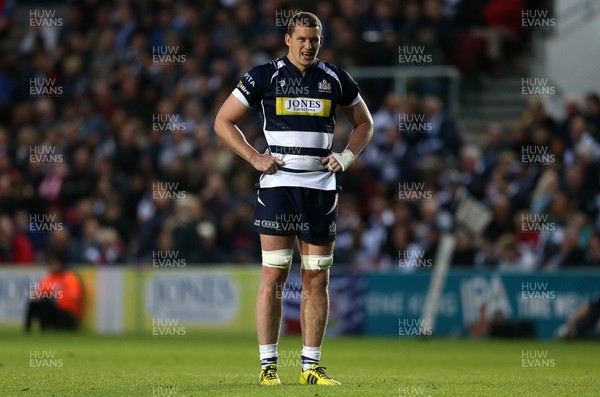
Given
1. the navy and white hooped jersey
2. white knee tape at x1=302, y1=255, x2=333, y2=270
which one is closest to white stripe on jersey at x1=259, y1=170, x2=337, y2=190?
the navy and white hooped jersey

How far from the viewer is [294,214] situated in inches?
375

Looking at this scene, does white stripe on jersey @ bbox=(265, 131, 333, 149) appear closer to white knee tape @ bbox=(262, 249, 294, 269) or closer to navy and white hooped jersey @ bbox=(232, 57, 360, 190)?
navy and white hooped jersey @ bbox=(232, 57, 360, 190)

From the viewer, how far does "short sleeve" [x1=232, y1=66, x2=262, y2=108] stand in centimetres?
958

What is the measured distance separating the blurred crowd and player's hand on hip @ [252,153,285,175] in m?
9.84

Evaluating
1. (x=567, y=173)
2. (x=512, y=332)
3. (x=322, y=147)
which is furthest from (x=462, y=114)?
(x=322, y=147)

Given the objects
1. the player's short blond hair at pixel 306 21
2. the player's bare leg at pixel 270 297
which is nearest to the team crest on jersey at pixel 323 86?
the player's short blond hair at pixel 306 21

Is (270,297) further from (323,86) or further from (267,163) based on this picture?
(323,86)

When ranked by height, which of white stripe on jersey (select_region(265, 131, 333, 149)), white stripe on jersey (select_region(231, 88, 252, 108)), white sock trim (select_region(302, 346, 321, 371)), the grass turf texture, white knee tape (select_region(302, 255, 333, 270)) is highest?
white stripe on jersey (select_region(231, 88, 252, 108))

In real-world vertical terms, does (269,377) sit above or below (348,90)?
below

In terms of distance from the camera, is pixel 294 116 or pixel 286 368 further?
pixel 286 368

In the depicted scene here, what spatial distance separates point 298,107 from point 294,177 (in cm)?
51

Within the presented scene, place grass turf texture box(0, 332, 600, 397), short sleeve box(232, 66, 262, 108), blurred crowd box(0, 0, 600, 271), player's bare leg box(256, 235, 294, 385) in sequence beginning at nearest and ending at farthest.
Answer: grass turf texture box(0, 332, 600, 397) < player's bare leg box(256, 235, 294, 385) < short sleeve box(232, 66, 262, 108) < blurred crowd box(0, 0, 600, 271)

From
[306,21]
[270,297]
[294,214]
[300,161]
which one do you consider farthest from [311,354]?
[306,21]

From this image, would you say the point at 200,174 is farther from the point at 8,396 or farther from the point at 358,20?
the point at 8,396
